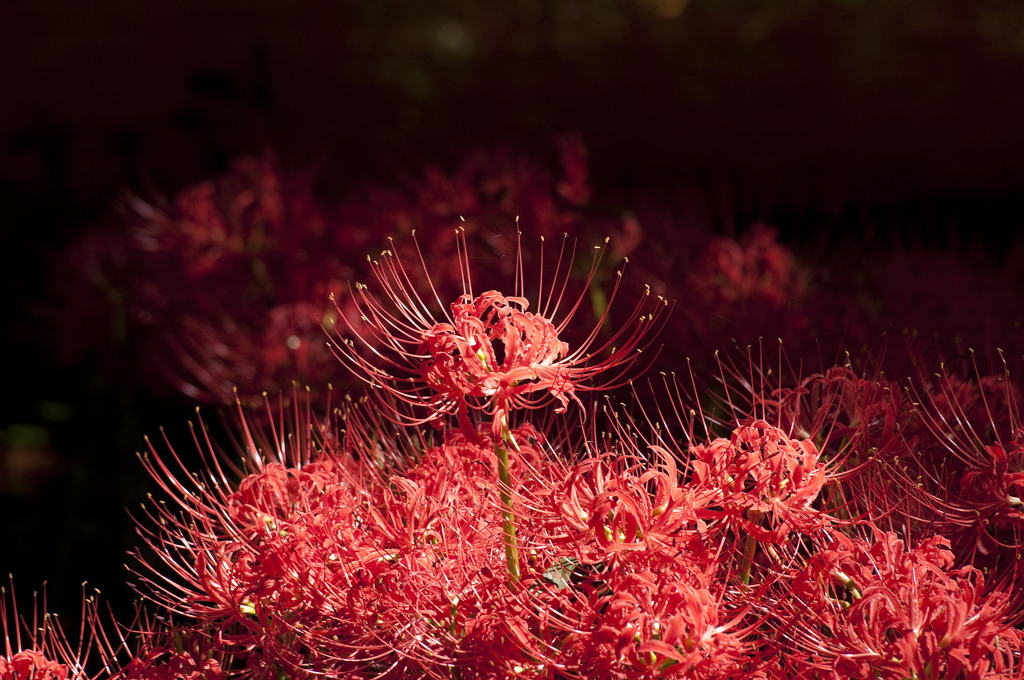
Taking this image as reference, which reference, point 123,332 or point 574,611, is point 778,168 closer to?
point 123,332

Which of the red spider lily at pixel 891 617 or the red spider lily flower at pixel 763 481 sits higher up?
the red spider lily flower at pixel 763 481

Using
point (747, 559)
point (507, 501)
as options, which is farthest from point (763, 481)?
point (507, 501)

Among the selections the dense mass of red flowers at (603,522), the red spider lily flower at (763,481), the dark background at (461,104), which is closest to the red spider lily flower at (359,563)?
the dense mass of red flowers at (603,522)

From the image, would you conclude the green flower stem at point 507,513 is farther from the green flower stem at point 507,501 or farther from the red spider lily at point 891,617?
the red spider lily at point 891,617

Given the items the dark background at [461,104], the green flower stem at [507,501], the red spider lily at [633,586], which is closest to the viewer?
the red spider lily at [633,586]

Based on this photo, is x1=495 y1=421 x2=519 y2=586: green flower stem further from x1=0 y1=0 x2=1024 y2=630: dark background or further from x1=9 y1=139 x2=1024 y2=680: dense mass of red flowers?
→ x1=0 y1=0 x2=1024 y2=630: dark background

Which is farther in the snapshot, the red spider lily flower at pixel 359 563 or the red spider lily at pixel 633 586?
the red spider lily flower at pixel 359 563

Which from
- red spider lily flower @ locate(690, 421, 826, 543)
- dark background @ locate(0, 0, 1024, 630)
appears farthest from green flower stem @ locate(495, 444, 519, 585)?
dark background @ locate(0, 0, 1024, 630)

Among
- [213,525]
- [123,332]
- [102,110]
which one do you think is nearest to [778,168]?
[123,332]
